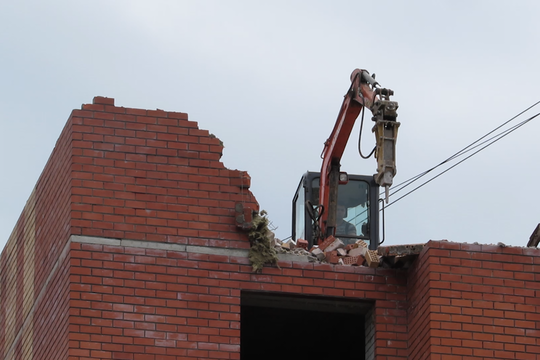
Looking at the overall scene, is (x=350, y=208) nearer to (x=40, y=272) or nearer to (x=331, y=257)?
(x=331, y=257)

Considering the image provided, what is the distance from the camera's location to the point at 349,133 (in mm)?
17750

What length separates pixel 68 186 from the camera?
11.9 meters

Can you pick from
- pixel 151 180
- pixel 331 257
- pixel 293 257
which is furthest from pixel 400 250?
pixel 151 180

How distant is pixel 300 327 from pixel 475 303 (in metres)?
3.00

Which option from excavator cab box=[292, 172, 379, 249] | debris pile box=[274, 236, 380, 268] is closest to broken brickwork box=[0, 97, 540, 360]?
debris pile box=[274, 236, 380, 268]

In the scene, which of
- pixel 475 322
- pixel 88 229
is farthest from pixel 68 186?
pixel 475 322

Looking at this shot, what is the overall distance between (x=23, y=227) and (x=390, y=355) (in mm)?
4936

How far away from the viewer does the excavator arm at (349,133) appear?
13.9 metres

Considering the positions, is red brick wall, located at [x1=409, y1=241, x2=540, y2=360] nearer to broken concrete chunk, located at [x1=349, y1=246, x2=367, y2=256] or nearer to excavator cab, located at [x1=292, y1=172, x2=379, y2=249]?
broken concrete chunk, located at [x1=349, y1=246, x2=367, y2=256]

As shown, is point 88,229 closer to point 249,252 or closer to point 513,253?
point 249,252

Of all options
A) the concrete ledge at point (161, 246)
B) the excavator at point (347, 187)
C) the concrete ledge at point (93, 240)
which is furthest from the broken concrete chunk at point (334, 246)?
the concrete ledge at point (93, 240)

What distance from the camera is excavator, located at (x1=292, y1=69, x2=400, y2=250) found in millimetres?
14320

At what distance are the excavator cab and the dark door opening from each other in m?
3.66

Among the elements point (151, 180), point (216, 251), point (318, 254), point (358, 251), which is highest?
point (151, 180)
